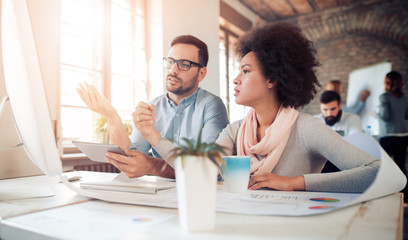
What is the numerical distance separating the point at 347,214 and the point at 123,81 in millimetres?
3187

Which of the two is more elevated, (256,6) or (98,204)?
(256,6)

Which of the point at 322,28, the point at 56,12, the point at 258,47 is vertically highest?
the point at 322,28

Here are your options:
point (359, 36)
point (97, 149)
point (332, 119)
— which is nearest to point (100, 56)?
point (97, 149)

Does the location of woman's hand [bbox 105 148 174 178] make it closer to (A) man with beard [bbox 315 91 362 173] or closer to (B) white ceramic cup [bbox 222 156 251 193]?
(B) white ceramic cup [bbox 222 156 251 193]

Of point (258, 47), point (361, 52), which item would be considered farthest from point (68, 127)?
point (361, 52)

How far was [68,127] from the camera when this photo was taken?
2918mm

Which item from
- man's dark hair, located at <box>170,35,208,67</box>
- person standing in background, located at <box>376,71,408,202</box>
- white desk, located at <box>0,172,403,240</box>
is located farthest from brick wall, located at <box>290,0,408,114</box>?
white desk, located at <box>0,172,403,240</box>

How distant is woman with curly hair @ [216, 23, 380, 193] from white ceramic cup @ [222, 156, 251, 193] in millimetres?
271

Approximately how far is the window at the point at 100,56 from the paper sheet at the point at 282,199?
209cm

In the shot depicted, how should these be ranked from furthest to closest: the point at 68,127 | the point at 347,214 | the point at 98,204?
1. the point at 68,127
2. the point at 98,204
3. the point at 347,214

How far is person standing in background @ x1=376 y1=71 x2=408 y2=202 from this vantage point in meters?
4.01

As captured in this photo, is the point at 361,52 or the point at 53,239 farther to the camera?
the point at 361,52

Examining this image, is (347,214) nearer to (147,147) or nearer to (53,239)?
(53,239)

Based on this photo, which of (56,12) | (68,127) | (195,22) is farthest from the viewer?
(195,22)
